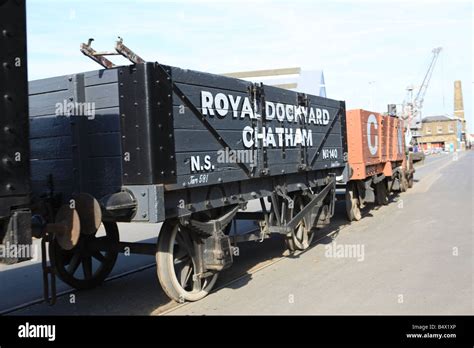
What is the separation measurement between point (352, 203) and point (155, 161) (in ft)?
25.5

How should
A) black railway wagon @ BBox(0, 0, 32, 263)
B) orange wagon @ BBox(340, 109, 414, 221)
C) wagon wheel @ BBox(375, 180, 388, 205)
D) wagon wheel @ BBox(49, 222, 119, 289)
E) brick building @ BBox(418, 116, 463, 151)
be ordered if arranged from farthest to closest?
brick building @ BBox(418, 116, 463, 151) → wagon wheel @ BBox(375, 180, 388, 205) → orange wagon @ BBox(340, 109, 414, 221) → wagon wheel @ BBox(49, 222, 119, 289) → black railway wagon @ BBox(0, 0, 32, 263)

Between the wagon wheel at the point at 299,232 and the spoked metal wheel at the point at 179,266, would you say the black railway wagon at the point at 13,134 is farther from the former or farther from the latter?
the wagon wheel at the point at 299,232

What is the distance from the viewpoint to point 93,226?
14.2 ft

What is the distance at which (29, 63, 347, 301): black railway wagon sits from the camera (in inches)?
184

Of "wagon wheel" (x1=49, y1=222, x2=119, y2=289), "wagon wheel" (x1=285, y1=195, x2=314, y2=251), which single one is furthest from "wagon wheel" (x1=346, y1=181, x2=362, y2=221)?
"wagon wheel" (x1=49, y1=222, x2=119, y2=289)

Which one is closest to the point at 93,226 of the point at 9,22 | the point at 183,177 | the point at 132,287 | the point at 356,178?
the point at 183,177

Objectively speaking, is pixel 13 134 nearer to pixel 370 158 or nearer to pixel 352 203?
pixel 352 203

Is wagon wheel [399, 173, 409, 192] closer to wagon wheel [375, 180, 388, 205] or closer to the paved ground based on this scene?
wagon wheel [375, 180, 388, 205]

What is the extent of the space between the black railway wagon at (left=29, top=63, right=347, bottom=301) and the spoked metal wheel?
12 millimetres

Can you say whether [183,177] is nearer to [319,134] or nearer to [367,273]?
[367,273]

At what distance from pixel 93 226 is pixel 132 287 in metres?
2.40

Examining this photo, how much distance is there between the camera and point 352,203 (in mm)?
11531

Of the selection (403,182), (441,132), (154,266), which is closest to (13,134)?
(154,266)
